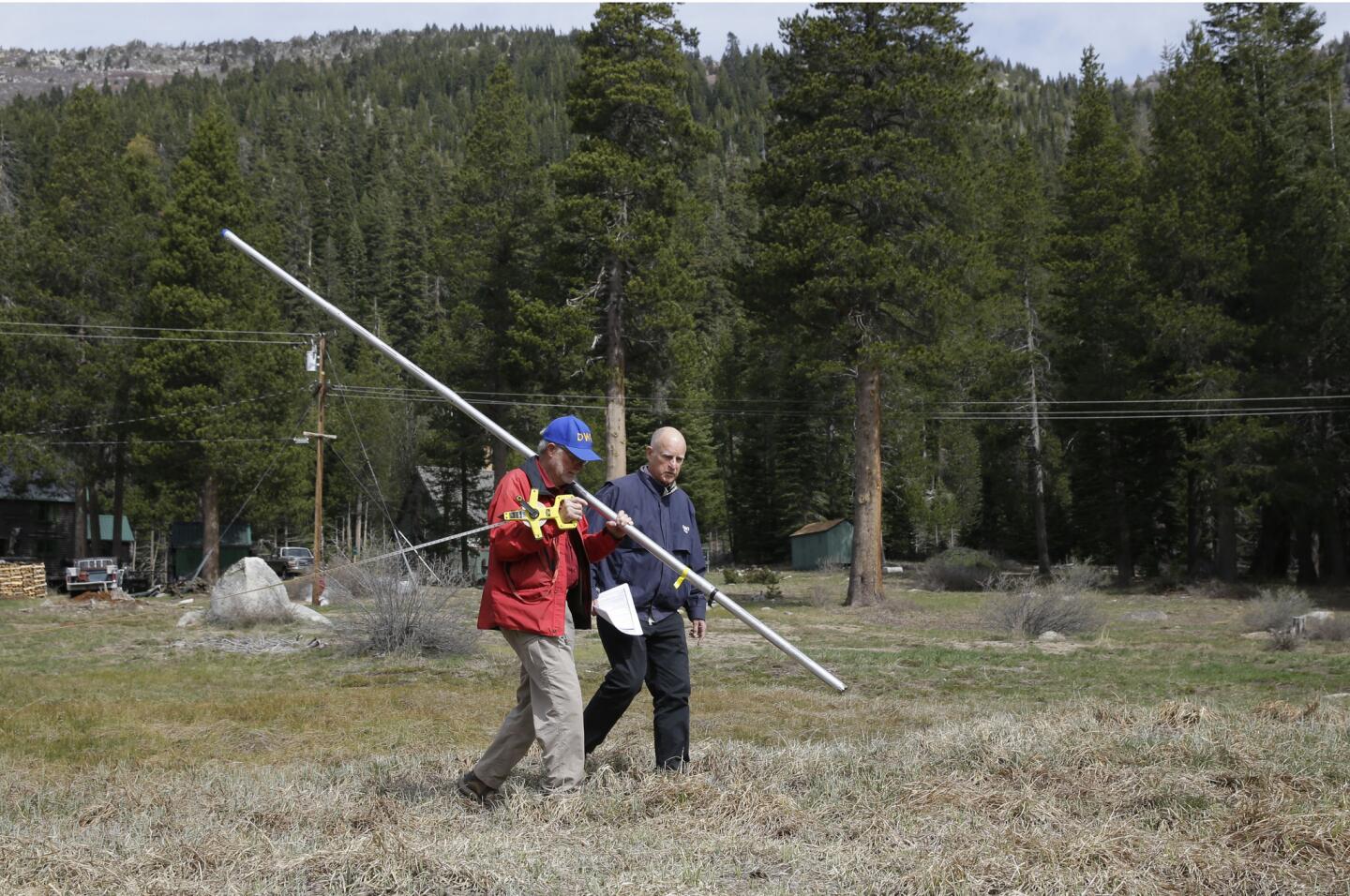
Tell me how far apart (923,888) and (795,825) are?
99 centimetres

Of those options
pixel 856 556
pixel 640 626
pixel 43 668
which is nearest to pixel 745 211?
pixel 856 556

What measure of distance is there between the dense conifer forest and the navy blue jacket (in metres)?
20.4

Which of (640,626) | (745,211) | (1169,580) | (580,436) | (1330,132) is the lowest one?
(1169,580)

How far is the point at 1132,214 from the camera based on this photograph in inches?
1401

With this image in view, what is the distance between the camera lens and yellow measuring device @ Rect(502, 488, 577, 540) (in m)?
5.65

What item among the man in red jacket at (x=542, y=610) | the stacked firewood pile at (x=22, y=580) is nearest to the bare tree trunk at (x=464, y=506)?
the stacked firewood pile at (x=22, y=580)

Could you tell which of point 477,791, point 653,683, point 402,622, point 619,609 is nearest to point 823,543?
point 402,622

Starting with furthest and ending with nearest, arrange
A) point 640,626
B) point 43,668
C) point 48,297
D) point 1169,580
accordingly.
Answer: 1. point 48,297
2. point 1169,580
3. point 43,668
4. point 640,626

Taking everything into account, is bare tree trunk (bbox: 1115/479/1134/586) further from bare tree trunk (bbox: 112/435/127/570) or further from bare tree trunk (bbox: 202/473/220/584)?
bare tree trunk (bbox: 112/435/127/570)

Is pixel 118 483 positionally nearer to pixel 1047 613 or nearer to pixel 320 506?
pixel 320 506

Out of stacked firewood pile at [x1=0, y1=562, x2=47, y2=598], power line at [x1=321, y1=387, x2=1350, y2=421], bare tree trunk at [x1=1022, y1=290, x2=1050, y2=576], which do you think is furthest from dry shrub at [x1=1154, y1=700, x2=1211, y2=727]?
bare tree trunk at [x1=1022, y1=290, x2=1050, y2=576]

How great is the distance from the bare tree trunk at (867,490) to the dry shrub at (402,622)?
13.0 meters

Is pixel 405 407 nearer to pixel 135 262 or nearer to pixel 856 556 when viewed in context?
pixel 135 262

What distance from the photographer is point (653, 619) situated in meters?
6.54
